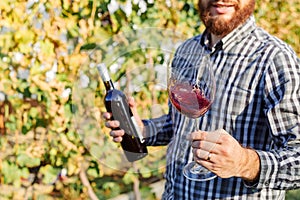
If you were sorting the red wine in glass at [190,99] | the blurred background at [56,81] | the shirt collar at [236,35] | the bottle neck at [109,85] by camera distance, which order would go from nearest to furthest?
1. the red wine in glass at [190,99]
2. the shirt collar at [236,35]
3. the bottle neck at [109,85]
4. the blurred background at [56,81]

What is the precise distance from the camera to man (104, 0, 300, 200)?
5.32ft

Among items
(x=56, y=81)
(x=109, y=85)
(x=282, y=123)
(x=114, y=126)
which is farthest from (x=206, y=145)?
(x=56, y=81)

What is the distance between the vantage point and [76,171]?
143 inches

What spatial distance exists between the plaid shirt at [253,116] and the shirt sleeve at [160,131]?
0.14 metres

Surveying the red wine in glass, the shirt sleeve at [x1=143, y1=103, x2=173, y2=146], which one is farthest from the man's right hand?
the red wine in glass

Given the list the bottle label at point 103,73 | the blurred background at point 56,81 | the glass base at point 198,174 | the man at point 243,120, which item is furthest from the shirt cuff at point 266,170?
the blurred background at point 56,81

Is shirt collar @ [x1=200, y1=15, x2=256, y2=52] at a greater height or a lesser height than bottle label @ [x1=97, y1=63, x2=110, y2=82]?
greater

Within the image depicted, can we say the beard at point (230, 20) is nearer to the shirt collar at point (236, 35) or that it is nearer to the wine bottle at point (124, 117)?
the shirt collar at point (236, 35)

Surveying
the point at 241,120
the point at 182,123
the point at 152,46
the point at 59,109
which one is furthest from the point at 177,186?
the point at 59,109

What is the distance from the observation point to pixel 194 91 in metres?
1.73

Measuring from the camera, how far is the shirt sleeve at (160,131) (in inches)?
91.0

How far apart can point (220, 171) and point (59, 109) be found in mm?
1996

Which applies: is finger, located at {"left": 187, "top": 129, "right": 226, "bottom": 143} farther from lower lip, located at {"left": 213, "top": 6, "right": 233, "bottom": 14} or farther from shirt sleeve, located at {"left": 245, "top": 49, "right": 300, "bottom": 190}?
lower lip, located at {"left": 213, "top": 6, "right": 233, "bottom": 14}

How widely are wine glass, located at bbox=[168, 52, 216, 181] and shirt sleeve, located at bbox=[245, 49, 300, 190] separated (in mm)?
184
